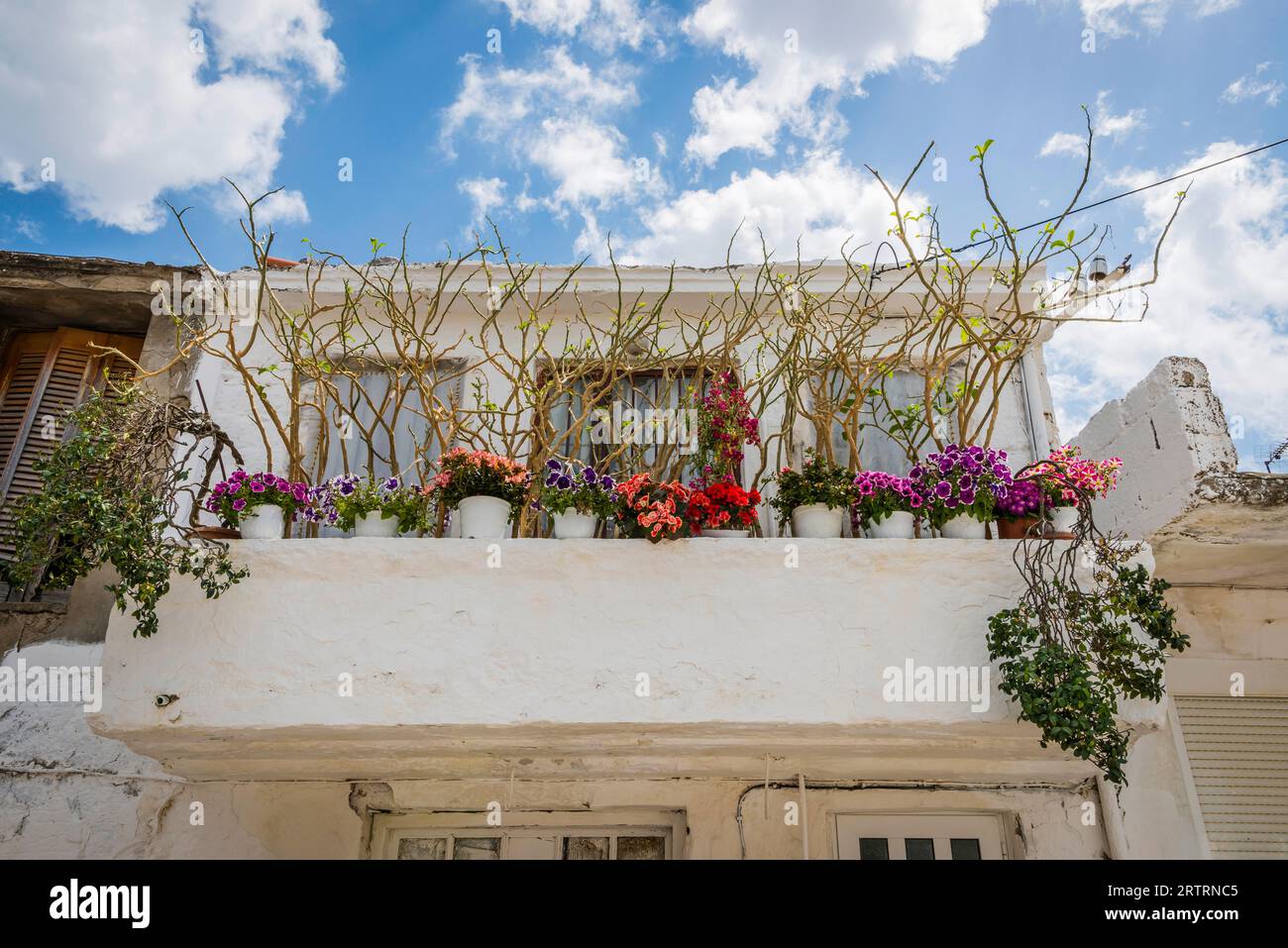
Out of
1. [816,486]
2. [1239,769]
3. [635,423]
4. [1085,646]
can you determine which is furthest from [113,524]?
[1239,769]

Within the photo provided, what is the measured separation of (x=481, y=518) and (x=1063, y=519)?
11.0ft

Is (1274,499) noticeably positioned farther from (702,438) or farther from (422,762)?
(422,762)

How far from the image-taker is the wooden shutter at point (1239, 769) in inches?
225

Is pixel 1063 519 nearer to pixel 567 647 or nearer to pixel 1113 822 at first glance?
pixel 1113 822

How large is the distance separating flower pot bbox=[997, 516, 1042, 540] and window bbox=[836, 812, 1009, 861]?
6.66 ft

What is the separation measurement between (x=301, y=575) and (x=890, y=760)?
3634mm

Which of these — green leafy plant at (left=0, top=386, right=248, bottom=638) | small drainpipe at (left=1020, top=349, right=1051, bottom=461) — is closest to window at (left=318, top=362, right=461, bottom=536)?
green leafy plant at (left=0, top=386, right=248, bottom=638)

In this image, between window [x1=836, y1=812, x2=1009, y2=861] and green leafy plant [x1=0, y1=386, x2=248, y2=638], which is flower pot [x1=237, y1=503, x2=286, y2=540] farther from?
window [x1=836, y1=812, x2=1009, y2=861]

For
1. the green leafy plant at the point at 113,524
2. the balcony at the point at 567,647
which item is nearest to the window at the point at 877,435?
the balcony at the point at 567,647

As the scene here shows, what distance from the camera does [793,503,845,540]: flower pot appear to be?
5078mm

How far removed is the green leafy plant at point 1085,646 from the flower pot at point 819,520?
3.36 ft

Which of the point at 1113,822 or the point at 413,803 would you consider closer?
the point at 1113,822

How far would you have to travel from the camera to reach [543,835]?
589cm

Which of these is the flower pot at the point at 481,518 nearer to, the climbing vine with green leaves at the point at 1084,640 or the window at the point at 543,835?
the window at the point at 543,835
